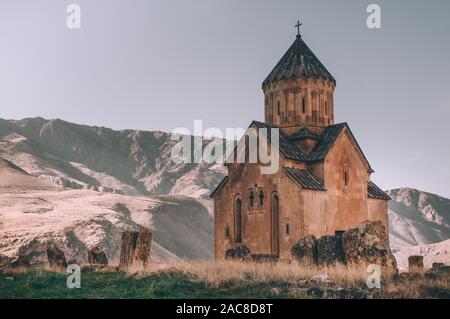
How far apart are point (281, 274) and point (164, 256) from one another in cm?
3143

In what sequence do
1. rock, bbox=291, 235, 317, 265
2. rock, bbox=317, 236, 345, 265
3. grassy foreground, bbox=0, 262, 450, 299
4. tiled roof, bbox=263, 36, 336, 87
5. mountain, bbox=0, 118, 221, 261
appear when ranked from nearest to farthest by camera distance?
1. grassy foreground, bbox=0, 262, 450, 299
2. rock, bbox=317, 236, 345, 265
3. rock, bbox=291, 235, 317, 265
4. tiled roof, bbox=263, 36, 336, 87
5. mountain, bbox=0, 118, 221, 261

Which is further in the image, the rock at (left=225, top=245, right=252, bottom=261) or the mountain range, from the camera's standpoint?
the mountain range

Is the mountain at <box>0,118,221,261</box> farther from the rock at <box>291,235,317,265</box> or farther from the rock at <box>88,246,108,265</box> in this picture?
the rock at <box>291,235,317,265</box>

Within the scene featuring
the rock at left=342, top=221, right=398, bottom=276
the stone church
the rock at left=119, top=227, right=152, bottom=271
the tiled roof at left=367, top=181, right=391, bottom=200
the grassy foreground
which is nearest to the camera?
the grassy foreground

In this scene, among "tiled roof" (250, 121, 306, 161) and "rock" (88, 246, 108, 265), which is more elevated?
"tiled roof" (250, 121, 306, 161)

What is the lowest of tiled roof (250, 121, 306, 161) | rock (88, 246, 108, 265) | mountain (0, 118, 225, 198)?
rock (88, 246, 108, 265)

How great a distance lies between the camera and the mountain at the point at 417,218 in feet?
266

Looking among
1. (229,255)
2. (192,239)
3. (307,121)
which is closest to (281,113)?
(307,121)

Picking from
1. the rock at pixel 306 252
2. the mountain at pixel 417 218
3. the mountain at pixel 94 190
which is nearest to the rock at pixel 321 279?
the rock at pixel 306 252

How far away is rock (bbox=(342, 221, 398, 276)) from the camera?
1480 cm

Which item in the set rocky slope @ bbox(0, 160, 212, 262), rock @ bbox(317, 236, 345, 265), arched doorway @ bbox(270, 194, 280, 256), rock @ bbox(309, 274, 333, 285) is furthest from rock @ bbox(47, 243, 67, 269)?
rocky slope @ bbox(0, 160, 212, 262)

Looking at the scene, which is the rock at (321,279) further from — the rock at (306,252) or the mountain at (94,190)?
the mountain at (94,190)

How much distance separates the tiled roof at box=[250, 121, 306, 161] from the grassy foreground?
8.36 m
